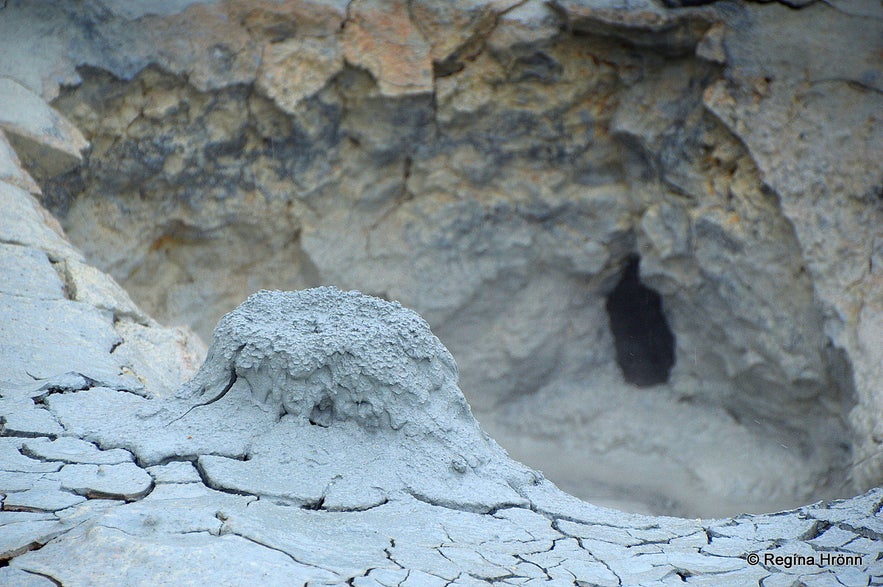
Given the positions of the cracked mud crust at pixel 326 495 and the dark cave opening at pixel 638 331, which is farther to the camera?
the dark cave opening at pixel 638 331

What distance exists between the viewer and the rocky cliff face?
394 centimetres

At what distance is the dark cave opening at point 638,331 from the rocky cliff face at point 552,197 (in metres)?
0.01

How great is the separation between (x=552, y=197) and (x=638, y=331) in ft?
3.07

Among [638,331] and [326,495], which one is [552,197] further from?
[326,495]

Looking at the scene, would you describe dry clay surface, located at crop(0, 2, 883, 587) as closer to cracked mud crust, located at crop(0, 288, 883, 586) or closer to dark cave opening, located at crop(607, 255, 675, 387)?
cracked mud crust, located at crop(0, 288, 883, 586)

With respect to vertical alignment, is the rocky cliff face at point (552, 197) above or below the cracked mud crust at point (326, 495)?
above

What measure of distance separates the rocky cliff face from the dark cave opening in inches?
0.6

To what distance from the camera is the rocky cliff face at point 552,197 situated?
394 cm

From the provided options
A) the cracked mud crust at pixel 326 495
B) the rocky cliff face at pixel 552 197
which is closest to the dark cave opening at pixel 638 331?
the rocky cliff face at pixel 552 197

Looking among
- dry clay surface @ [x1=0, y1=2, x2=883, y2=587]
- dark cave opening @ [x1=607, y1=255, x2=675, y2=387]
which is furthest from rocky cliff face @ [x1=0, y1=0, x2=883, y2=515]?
dry clay surface @ [x1=0, y1=2, x2=883, y2=587]

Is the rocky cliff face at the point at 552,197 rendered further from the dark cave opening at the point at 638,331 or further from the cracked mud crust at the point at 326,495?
the cracked mud crust at the point at 326,495

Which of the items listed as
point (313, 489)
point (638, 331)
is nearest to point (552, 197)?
point (638, 331)

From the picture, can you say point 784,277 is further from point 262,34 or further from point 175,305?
point 175,305

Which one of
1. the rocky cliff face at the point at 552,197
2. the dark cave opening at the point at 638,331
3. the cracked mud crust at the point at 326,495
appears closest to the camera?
the cracked mud crust at the point at 326,495
